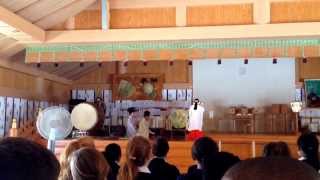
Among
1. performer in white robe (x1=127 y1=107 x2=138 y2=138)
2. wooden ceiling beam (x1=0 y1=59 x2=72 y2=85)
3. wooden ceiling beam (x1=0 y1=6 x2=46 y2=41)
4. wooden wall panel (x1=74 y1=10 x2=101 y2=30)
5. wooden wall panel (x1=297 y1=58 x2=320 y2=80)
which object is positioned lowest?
performer in white robe (x1=127 y1=107 x2=138 y2=138)

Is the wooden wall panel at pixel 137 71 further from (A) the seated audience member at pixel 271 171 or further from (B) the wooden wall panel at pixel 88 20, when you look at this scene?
(A) the seated audience member at pixel 271 171

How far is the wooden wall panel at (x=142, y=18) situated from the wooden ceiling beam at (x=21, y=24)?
1.07 m

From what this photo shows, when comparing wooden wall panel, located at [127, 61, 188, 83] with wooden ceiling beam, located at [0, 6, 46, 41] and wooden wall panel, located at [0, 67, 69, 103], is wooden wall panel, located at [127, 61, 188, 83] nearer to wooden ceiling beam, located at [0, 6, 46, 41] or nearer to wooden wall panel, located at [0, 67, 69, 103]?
wooden wall panel, located at [0, 67, 69, 103]

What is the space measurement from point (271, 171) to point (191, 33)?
568cm

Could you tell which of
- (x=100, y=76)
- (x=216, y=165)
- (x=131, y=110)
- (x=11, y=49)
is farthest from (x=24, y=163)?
(x=100, y=76)

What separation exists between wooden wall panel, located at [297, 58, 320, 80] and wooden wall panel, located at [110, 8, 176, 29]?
19.2 ft

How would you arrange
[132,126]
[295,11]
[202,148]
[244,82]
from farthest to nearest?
[244,82], [132,126], [295,11], [202,148]

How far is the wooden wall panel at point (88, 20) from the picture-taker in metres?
6.43

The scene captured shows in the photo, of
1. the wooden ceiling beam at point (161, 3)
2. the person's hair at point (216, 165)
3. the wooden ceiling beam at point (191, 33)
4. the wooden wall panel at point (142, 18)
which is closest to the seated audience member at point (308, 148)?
the person's hair at point (216, 165)

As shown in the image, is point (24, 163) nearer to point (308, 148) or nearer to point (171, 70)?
point (308, 148)

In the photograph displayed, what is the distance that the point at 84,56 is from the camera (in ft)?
21.9

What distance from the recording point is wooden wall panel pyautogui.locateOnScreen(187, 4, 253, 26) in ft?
20.0

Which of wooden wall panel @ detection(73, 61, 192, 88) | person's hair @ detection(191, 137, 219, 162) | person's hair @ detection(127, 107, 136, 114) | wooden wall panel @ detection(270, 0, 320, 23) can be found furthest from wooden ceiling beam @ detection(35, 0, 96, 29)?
wooden wall panel @ detection(73, 61, 192, 88)

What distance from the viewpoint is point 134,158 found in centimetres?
311
